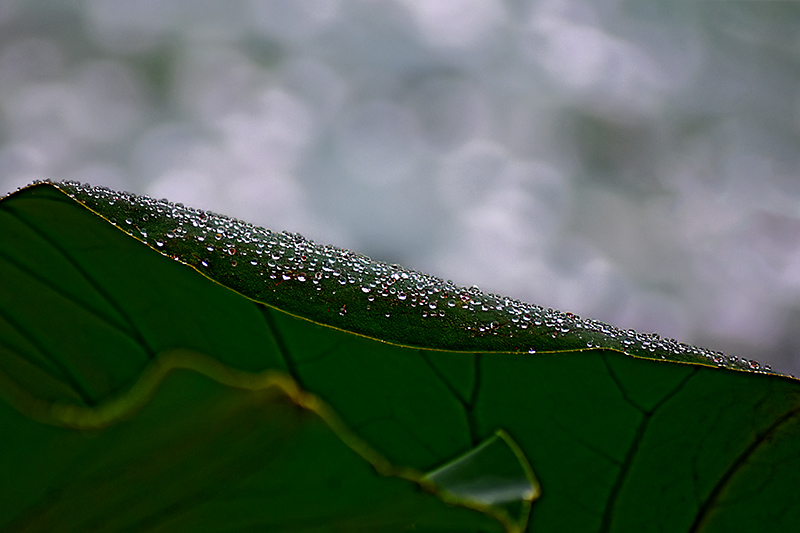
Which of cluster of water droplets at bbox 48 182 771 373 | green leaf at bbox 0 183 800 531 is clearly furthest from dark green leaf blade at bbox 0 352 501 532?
cluster of water droplets at bbox 48 182 771 373

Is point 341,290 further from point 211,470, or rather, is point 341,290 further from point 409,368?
point 211,470

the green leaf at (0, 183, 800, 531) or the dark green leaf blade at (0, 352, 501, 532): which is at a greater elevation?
the green leaf at (0, 183, 800, 531)

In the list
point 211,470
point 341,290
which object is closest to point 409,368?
point 341,290

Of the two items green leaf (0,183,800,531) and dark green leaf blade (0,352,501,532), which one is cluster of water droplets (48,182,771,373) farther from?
dark green leaf blade (0,352,501,532)

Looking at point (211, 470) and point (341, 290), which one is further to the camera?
point (341, 290)

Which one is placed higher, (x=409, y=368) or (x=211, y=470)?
(x=409, y=368)

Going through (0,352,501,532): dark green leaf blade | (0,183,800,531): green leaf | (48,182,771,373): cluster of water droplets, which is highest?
(48,182,771,373): cluster of water droplets

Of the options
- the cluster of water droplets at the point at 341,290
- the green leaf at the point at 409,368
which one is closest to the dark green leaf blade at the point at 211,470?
the green leaf at the point at 409,368
